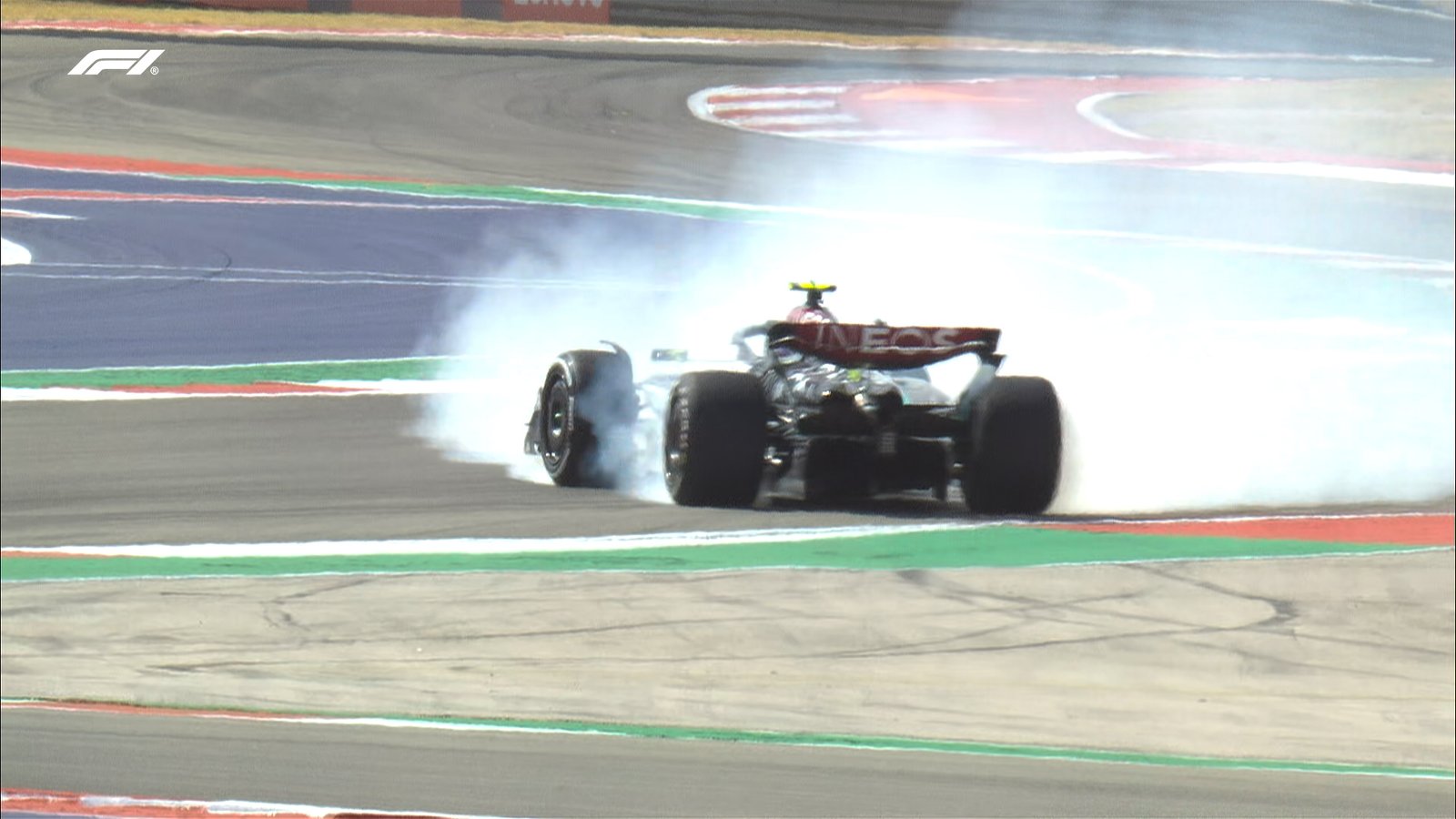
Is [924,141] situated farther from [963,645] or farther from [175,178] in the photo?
[963,645]

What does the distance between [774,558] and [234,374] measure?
17.0ft

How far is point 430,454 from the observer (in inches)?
430

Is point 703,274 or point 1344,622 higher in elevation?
point 1344,622

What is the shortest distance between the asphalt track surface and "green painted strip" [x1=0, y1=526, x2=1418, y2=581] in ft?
1.53

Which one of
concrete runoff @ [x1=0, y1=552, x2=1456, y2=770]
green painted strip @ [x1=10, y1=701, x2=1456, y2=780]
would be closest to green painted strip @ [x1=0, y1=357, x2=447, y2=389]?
concrete runoff @ [x1=0, y1=552, x2=1456, y2=770]

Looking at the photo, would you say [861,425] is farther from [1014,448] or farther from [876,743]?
[876,743]

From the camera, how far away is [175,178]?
18391 millimetres

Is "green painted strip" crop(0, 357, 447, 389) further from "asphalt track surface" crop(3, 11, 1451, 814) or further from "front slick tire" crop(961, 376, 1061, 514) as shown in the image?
"front slick tire" crop(961, 376, 1061, 514)

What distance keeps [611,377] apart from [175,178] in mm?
9597

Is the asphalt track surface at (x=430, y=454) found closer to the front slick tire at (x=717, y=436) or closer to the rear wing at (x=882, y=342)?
the front slick tire at (x=717, y=436)

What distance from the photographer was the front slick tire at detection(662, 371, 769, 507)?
8.88 metres

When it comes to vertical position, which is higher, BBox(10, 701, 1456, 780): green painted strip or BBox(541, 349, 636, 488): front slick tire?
BBox(10, 701, 1456, 780): green painted strip

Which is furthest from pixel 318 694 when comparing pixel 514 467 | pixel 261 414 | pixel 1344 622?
pixel 261 414

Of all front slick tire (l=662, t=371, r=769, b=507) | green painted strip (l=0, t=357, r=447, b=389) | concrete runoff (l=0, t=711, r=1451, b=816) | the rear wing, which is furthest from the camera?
green painted strip (l=0, t=357, r=447, b=389)
